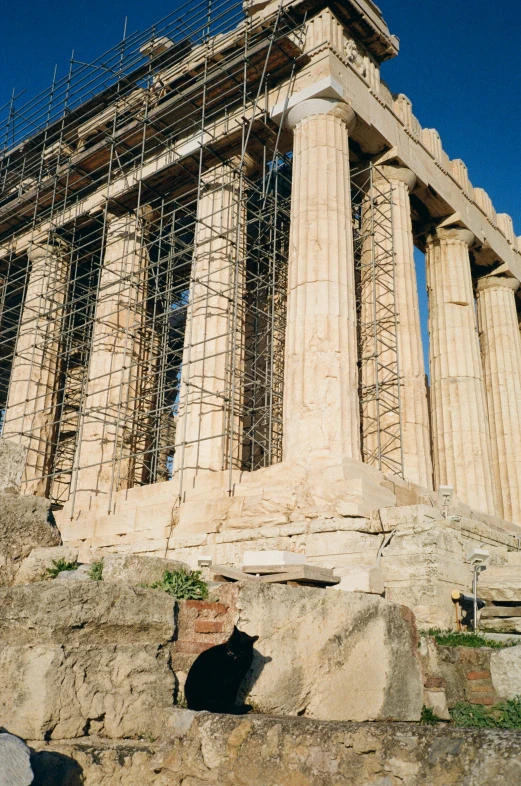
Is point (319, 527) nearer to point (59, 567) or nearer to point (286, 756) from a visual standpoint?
point (59, 567)

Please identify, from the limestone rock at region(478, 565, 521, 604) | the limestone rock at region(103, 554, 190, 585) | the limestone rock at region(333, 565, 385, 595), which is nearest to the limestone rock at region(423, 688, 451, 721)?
the limestone rock at region(103, 554, 190, 585)

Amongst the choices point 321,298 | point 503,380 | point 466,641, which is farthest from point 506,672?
point 503,380

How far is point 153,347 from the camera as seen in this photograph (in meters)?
22.3

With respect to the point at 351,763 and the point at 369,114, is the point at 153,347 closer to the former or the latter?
the point at 369,114

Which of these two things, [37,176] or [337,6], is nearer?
[337,6]

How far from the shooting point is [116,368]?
21.6 metres

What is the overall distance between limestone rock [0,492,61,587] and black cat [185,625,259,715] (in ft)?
7.30

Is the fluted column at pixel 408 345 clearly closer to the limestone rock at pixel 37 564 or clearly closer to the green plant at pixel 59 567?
the green plant at pixel 59 567

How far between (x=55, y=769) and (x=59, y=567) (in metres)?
2.67

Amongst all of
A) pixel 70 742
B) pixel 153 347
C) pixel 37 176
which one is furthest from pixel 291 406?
pixel 37 176

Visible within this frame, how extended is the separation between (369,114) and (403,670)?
1683cm

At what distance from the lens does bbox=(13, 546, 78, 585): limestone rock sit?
687 cm

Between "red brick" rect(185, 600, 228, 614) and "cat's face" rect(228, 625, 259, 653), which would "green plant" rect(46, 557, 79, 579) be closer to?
"red brick" rect(185, 600, 228, 614)

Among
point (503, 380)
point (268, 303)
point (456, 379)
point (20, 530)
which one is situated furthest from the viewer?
point (503, 380)
